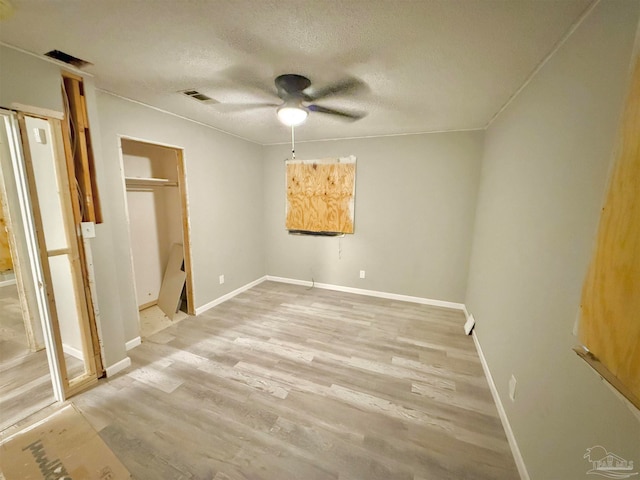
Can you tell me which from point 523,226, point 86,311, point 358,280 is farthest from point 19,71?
point 358,280

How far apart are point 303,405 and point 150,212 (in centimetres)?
315

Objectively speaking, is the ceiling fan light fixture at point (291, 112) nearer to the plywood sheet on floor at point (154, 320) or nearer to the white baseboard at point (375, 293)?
the plywood sheet on floor at point (154, 320)

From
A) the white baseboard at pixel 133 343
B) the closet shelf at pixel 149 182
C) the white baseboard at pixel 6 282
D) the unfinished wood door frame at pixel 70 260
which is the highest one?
the closet shelf at pixel 149 182

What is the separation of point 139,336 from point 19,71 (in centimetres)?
233

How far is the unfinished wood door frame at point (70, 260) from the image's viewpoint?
158 cm

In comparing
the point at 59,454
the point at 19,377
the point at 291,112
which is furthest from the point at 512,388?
the point at 19,377

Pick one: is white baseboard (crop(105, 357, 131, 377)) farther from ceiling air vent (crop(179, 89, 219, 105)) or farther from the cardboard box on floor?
ceiling air vent (crop(179, 89, 219, 105))

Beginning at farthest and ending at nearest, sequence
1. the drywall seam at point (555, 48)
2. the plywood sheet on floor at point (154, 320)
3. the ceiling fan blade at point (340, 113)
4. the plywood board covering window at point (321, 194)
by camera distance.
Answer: the plywood board covering window at point (321, 194)
the plywood sheet on floor at point (154, 320)
the ceiling fan blade at point (340, 113)
the drywall seam at point (555, 48)

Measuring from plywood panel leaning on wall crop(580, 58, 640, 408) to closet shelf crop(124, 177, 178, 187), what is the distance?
3782 millimetres

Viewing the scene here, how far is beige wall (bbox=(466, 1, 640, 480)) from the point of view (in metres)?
0.89

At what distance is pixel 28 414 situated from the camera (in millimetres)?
1697

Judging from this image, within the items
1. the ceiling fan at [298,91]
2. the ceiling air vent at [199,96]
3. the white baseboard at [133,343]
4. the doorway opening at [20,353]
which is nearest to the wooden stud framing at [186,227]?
the white baseboard at [133,343]

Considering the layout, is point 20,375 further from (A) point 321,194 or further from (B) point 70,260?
(A) point 321,194

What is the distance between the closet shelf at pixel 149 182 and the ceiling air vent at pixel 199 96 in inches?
52.1
